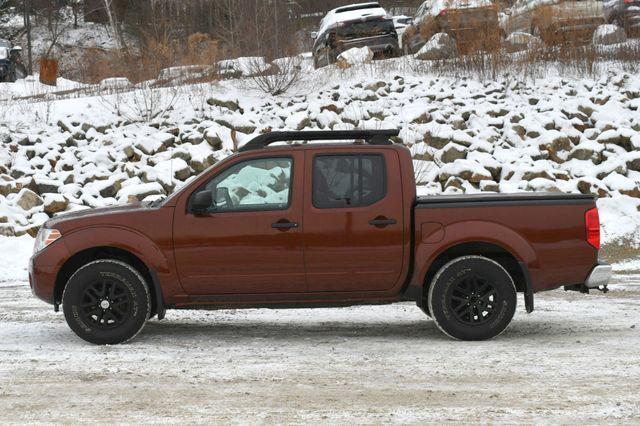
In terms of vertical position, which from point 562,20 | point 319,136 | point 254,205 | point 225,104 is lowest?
point 254,205

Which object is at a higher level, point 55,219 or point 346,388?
point 55,219

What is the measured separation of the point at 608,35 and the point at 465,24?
3669 millimetres

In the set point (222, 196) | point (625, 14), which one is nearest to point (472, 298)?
point (222, 196)

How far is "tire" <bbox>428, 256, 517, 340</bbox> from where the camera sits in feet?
25.6

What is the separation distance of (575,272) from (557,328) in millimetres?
887

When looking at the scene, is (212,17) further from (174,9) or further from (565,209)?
(565,209)

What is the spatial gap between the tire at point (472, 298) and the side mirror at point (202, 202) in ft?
6.62

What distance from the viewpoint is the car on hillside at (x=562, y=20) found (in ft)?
76.9

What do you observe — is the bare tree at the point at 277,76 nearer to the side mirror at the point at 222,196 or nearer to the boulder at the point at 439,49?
the boulder at the point at 439,49

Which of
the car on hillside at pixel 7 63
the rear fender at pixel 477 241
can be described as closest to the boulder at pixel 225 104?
the car on hillside at pixel 7 63

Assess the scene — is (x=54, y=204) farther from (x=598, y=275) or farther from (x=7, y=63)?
(x=7, y=63)

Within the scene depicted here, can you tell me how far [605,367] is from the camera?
684 centimetres

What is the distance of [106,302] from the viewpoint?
791 cm

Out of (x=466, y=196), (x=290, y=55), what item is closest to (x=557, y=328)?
(x=466, y=196)
